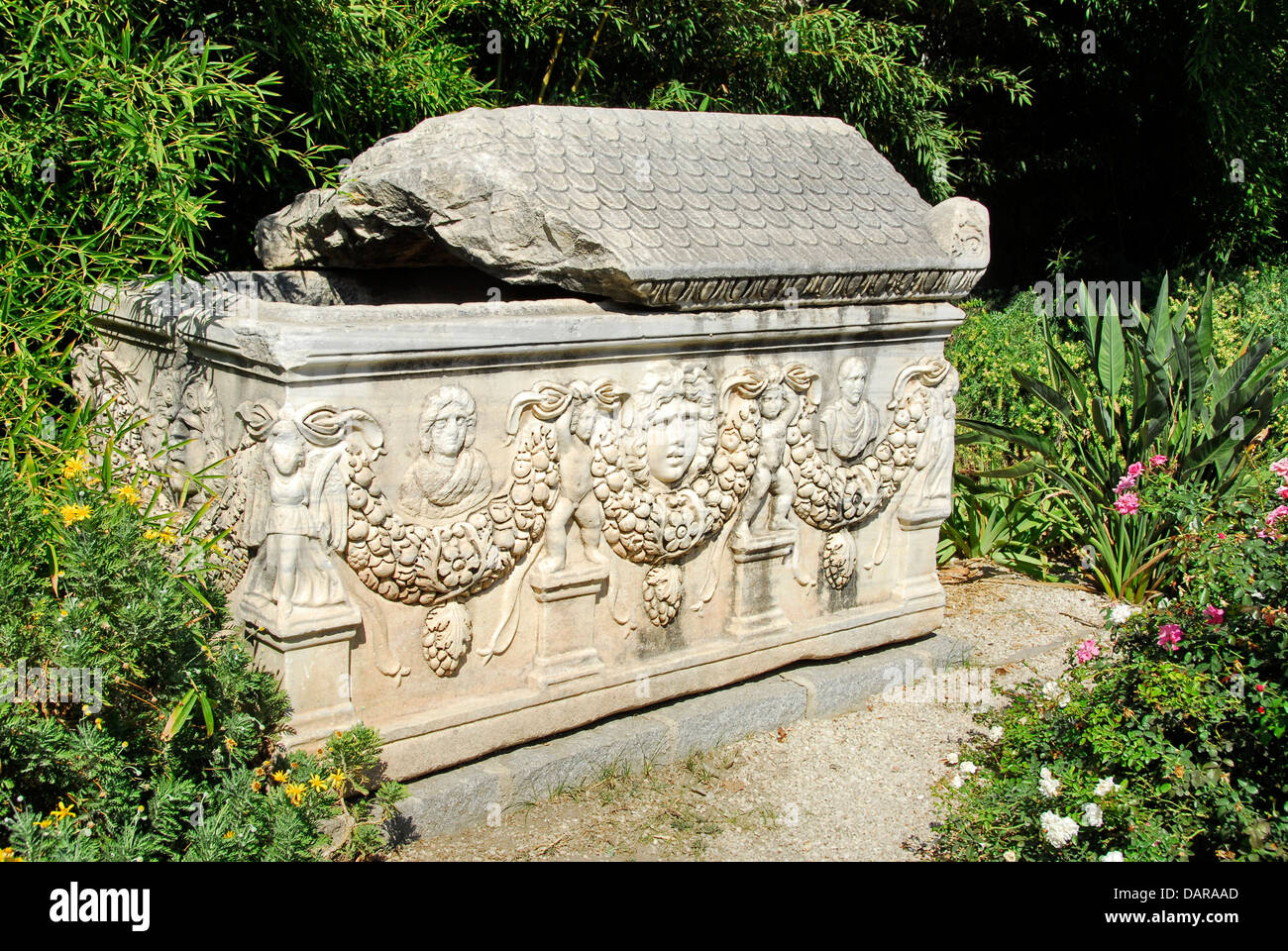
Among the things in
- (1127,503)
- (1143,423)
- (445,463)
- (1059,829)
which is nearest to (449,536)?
(445,463)

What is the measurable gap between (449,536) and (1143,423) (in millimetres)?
3206

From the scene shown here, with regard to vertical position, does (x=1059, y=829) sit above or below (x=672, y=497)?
below

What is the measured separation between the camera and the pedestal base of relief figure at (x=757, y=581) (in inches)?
153

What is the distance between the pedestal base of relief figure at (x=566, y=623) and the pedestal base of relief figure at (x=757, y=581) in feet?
1.72

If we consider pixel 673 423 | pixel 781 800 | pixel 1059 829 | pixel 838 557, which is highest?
pixel 673 423

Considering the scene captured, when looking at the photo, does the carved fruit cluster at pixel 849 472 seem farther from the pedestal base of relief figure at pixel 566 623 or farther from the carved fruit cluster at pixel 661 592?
the pedestal base of relief figure at pixel 566 623

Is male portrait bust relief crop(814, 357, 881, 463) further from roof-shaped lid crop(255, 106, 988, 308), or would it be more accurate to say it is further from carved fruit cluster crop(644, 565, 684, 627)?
carved fruit cluster crop(644, 565, 684, 627)

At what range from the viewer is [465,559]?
10.7 ft

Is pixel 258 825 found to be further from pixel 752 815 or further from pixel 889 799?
pixel 889 799

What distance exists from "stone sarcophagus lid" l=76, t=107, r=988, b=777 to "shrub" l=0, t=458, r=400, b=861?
0.60 feet

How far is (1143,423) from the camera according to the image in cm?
505

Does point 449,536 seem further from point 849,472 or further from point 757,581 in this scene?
point 849,472

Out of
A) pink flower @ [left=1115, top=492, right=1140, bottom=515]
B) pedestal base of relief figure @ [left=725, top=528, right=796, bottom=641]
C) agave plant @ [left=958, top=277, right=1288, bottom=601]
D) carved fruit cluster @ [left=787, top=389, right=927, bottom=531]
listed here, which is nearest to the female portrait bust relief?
pedestal base of relief figure @ [left=725, top=528, right=796, bottom=641]

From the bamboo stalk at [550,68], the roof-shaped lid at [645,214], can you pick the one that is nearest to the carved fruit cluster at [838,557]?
the roof-shaped lid at [645,214]
